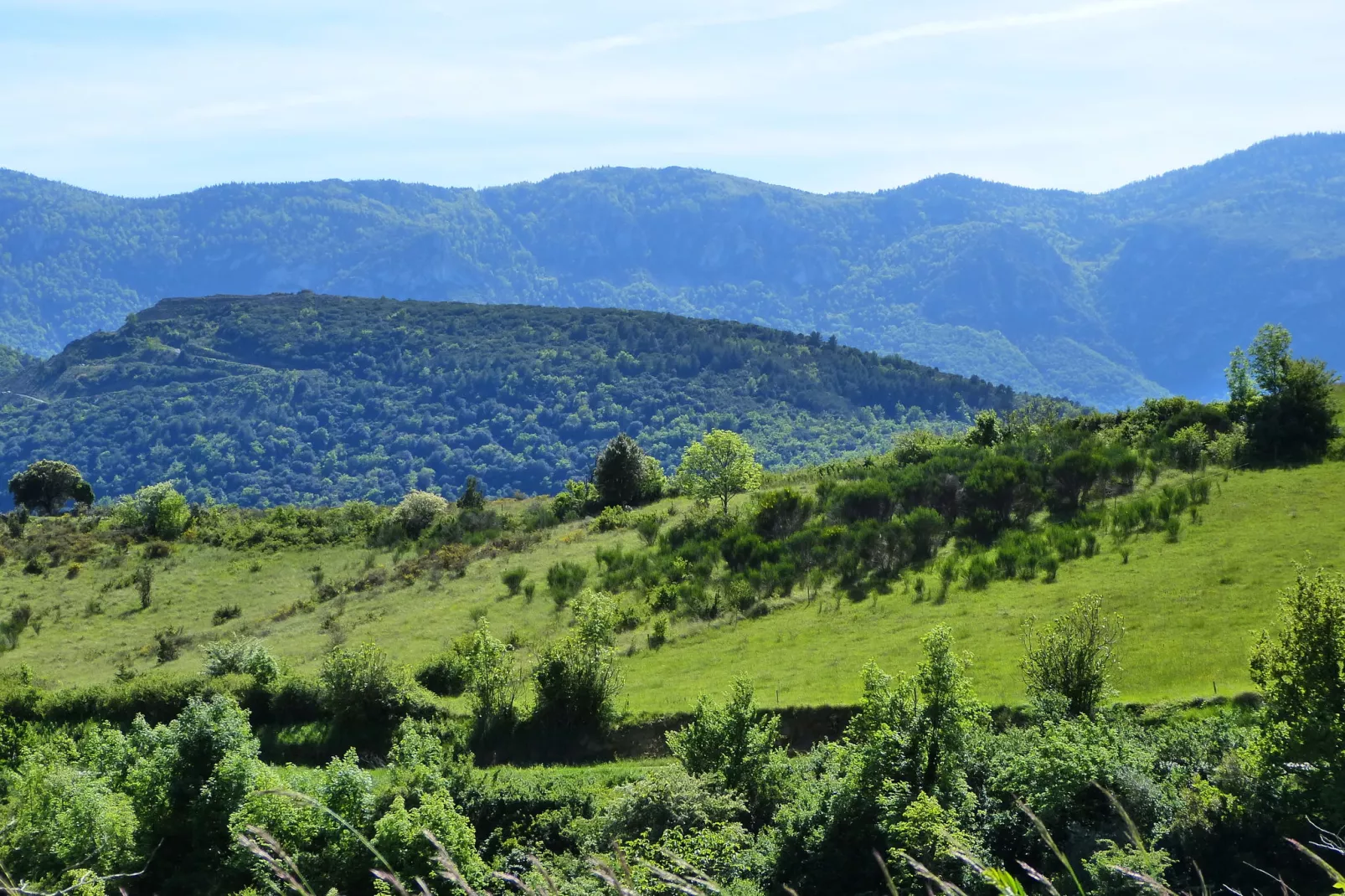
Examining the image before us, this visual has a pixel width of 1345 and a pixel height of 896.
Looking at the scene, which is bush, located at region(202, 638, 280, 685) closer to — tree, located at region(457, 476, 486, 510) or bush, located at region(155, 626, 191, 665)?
bush, located at region(155, 626, 191, 665)

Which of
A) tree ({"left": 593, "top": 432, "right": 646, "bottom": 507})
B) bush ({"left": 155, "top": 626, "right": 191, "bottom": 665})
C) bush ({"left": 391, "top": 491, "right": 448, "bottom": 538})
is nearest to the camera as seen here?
bush ({"left": 155, "top": 626, "right": 191, "bottom": 665})

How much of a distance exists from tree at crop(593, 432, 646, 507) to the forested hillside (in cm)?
9621

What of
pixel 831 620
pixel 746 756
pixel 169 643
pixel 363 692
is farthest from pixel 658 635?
pixel 169 643

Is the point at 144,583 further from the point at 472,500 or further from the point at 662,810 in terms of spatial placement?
the point at 662,810

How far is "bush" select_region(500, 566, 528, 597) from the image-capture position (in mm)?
37969

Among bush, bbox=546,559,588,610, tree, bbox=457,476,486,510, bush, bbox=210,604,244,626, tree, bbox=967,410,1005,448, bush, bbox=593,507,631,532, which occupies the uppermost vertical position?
tree, bbox=967,410,1005,448

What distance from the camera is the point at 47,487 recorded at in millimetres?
69875

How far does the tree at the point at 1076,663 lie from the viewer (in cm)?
2106

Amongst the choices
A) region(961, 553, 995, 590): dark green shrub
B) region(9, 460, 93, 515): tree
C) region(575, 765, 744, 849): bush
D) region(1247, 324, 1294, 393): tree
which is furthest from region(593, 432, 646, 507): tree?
region(9, 460, 93, 515): tree

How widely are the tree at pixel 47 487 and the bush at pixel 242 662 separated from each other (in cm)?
4655

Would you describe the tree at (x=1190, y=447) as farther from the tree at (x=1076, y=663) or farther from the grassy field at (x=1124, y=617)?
the tree at (x=1076, y=663)

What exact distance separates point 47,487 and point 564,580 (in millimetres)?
50032

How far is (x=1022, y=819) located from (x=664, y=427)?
151717 mm

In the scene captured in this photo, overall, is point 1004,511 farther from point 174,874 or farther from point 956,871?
point 174,874
